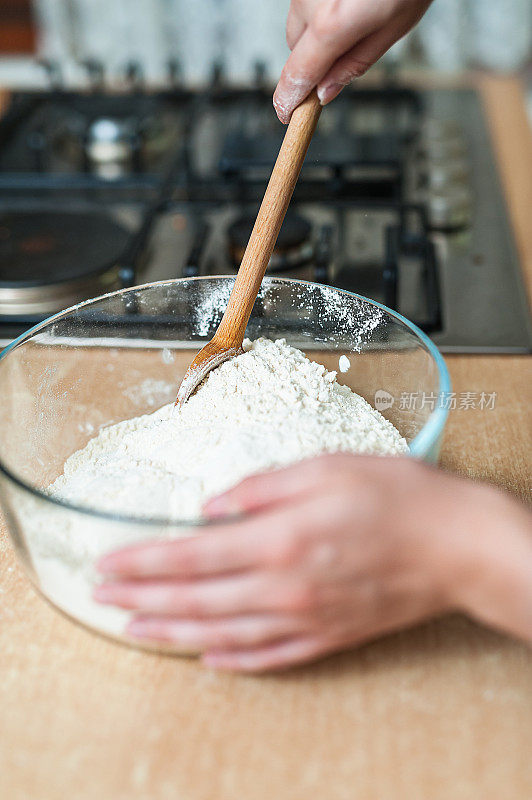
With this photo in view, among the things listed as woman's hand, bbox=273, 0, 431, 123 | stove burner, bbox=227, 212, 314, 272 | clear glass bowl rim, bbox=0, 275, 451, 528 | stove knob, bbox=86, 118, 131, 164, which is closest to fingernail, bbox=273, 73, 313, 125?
woman's hand, bbox=273, 0, 431, 123

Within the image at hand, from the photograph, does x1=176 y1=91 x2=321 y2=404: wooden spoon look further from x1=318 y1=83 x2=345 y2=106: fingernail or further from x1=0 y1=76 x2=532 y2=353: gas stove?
x1=0 y1=76 x2=532 y2=353: gas stove

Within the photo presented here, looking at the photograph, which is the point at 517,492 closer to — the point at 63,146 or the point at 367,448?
the point at 367,448

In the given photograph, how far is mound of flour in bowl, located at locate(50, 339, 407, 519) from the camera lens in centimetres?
49

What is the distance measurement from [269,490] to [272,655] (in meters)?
0.09

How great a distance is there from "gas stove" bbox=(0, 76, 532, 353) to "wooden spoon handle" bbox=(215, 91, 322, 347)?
0.70 feet

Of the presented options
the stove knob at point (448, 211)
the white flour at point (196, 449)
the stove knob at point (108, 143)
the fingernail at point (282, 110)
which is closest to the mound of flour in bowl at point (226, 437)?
the white flour at point (196, 449)

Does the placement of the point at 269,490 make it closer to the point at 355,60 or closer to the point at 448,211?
the point at 355,60

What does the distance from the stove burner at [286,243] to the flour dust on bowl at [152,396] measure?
0.70 ft

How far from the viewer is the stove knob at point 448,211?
984 mm

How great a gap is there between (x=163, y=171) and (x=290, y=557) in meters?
0.85

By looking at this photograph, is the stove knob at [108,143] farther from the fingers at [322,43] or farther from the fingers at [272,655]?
the fingers at [272,655]

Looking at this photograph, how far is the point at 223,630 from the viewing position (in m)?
0.41

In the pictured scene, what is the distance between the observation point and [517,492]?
0.59 m

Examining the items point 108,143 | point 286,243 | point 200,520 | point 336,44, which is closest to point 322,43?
point 336,44
